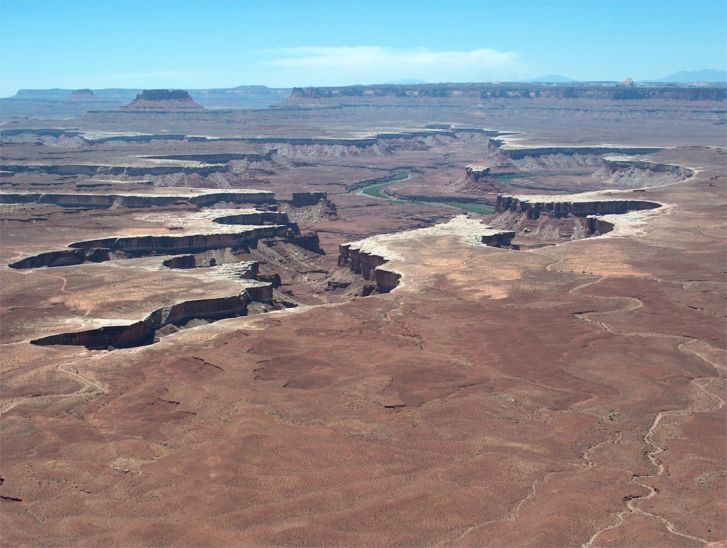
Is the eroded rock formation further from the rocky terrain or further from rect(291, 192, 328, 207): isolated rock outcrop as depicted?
rect(291, 192, 328, 207): isolated rock outcrop

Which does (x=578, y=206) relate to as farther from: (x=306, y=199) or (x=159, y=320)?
(x=159, y=320)

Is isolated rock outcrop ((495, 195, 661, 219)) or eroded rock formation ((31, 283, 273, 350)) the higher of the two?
eroded rock formation ((31, 283, 273, 350))

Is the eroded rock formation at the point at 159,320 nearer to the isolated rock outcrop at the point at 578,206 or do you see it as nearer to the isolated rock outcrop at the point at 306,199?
the isolated rock outcrop at the point at 578,206

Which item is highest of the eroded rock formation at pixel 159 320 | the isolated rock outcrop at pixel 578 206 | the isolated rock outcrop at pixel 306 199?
the eroded rock formation at pixel 159 320

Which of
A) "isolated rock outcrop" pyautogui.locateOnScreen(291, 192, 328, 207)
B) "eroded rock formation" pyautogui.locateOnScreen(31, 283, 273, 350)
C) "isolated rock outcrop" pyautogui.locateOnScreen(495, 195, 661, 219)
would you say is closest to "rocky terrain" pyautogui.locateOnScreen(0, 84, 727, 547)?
"eroded rock formation" pyautogui.locateOnScreen(31, 283, 273, 350)

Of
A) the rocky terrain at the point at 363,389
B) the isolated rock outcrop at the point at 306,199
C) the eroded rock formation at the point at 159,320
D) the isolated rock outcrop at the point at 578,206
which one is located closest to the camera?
the rocky terrain at the point at 363,389

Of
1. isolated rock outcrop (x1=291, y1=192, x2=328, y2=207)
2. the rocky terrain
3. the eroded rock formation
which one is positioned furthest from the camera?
isolated rock outcrop (x1=291, y1=192, x2=328, y2=207)

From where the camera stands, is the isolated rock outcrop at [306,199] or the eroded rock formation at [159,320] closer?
the eroded rock formation at [159,320]

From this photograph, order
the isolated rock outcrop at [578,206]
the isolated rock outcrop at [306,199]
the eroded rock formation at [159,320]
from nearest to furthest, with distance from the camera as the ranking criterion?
1. the eroded rock formation at [159,320]
2. the isolated rock outcrop at [578,206]
3. the isolated rock outcrop at [306,199]

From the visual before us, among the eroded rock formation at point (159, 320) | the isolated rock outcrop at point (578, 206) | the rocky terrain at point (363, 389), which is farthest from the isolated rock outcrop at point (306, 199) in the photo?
the eroded rock formation at point (159, 320)

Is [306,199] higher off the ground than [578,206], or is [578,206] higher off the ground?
[578,206]

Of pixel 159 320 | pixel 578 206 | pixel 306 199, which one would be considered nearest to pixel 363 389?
pixel 159 320

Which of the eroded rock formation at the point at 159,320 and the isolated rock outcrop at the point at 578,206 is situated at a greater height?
the eroded rock formation at the point at 159,320
